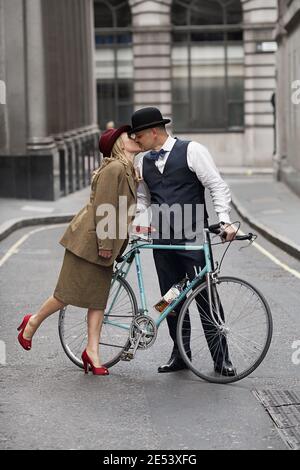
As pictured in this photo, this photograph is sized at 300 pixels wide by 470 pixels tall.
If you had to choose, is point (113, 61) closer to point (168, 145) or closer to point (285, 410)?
point (168, 145)

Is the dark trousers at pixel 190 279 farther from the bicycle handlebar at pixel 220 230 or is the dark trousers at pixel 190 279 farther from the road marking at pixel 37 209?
the road marking at pixel 37 209

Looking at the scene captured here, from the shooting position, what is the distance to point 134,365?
313 inches

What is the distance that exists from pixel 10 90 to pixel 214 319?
1706 cm

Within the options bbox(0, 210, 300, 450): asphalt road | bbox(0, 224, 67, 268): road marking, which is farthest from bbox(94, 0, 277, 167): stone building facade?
bbox(0, 210, 300, 450): asphalt road

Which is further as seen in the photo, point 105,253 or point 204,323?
point 204,323

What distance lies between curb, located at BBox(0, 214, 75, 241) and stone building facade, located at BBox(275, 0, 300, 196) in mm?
6459

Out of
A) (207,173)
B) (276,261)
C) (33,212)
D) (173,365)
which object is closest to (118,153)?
(207,173)

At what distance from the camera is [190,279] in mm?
7574

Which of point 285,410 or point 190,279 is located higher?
point 190,279

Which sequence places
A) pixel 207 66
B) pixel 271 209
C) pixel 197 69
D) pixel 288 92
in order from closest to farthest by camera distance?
pixel 271 209, pixel 288 92, pixel 207 66, pixel 197 69

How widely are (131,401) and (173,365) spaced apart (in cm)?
85

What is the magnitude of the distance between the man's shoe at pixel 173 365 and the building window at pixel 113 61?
3570cm

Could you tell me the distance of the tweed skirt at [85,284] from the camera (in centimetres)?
749

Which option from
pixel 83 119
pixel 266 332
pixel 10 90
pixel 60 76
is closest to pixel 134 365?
pixel 266 332
